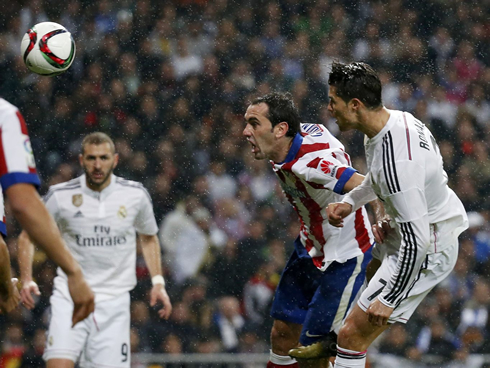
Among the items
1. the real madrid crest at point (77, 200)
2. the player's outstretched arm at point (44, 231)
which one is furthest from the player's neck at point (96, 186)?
the player's outstretched arm at point (44, 231)

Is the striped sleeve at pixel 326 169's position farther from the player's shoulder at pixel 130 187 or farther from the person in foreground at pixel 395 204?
the player's shoulder at pixel 130 187

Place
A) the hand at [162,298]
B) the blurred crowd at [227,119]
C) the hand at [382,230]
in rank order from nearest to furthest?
the hand at [382,230]
the hand at [162,298]
the blurred crowd at [227,119]

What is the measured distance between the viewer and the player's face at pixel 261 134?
4820 millimetres

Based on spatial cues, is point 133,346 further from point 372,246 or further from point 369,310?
point 369,310

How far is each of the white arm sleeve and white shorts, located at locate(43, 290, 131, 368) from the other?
2.10 m

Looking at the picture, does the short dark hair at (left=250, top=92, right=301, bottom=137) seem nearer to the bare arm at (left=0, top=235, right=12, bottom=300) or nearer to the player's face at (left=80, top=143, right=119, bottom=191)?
the player's face at (left=80, top=143, right=119, bottom=191)

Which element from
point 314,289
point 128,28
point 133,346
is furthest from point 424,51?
point 314,289

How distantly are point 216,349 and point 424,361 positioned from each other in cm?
199

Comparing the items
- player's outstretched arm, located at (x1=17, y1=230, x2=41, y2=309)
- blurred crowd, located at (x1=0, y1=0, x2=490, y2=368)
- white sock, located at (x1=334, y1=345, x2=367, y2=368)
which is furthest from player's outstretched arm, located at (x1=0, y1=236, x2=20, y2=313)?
blurred crowd, located at (x1=0, y1=0, x2=490, y2=368)

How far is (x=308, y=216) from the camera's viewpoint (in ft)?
15.9

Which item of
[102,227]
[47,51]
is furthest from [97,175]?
[47,51]

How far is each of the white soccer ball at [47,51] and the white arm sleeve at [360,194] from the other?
2659mm

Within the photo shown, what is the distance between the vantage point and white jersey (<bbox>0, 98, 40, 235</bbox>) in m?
2.63

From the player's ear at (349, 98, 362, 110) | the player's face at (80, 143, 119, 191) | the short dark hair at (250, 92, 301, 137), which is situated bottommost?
the player's face at (80, 143, 119, 191)
